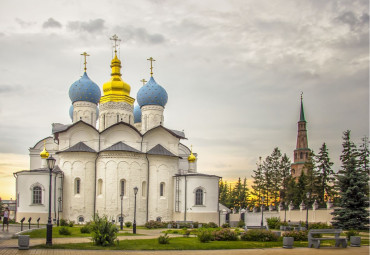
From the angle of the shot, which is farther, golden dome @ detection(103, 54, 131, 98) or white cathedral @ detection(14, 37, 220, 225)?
golden dome @ detection(103, 54, 131, 98)

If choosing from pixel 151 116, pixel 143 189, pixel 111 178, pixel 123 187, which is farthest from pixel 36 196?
pixel 151 116

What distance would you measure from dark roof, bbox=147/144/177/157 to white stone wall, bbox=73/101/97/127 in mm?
6989

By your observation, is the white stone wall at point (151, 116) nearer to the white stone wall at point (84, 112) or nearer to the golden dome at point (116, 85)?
the golden dome at point (116, 85)

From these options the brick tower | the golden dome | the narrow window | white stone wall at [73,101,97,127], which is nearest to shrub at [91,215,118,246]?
the narrow window

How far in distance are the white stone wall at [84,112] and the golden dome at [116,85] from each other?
2.68m

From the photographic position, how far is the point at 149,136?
3931 centimetres

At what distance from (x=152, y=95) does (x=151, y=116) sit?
2.10 meters

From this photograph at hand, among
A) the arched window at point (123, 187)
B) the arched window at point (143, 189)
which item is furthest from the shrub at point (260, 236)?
the arched window at point (143, 189)

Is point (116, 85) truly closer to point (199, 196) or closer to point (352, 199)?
point (199, 196)

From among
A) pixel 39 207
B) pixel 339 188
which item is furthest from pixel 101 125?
pixel 339 188

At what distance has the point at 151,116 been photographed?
42.4 m

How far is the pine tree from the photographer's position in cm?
2895

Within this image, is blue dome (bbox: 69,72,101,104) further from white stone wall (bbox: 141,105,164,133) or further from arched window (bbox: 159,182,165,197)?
arched window (bbox: 159,182,165,197)

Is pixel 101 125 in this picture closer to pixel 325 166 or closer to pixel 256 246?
pixel 325 166
